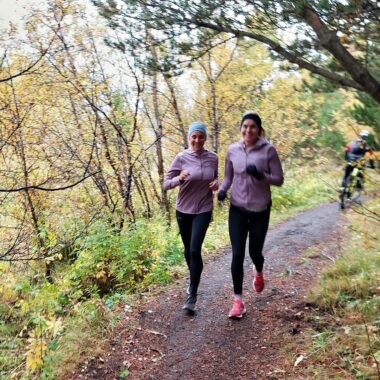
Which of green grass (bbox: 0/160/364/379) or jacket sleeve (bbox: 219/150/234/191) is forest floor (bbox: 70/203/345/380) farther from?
jacket sleeve (bbox: 219/150/234/191)

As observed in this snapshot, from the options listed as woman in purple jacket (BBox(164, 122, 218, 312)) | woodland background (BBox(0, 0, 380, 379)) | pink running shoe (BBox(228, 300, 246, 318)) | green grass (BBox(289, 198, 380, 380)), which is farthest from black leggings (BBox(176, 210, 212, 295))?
green grass (BBox(289, 198, 380, 380))

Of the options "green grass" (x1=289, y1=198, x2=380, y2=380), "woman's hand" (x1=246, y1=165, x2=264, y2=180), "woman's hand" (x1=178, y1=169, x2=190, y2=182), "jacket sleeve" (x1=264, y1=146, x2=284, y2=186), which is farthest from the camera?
"woman's hand" (x1=178, y1=169, x2=190, y2=182)

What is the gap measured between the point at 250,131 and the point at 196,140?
68 cm

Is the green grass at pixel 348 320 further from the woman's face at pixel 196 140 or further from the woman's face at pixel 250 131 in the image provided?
the woman's face at pixel 196 140

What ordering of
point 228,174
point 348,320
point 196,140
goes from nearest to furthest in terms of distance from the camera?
1. point 348,320
2. point 228,174
3. point 196,140

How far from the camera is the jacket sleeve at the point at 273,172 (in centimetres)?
418

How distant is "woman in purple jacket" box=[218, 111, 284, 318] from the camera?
422 cm

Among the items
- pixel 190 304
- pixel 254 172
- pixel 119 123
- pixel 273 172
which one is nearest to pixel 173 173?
pixel 254 172

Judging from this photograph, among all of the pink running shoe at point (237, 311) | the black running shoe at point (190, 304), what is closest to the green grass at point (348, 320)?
the pink running shoe at point (237, 311)

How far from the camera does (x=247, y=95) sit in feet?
44.4

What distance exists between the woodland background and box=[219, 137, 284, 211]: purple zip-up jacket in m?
0.68

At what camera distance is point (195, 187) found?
4.63m

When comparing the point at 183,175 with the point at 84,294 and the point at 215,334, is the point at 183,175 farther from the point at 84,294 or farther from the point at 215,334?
the point at 84,294

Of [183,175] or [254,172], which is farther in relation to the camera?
[183,175]
